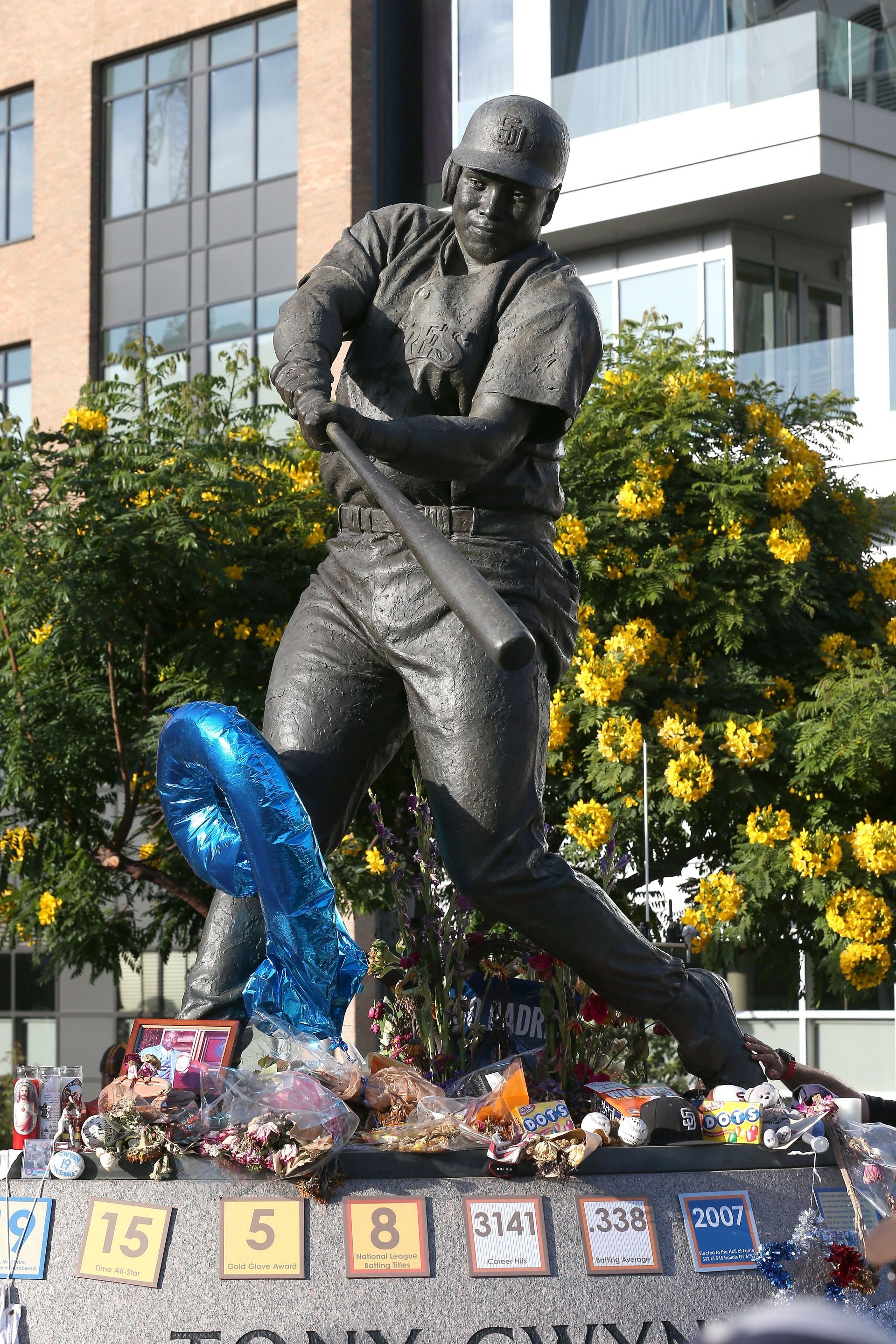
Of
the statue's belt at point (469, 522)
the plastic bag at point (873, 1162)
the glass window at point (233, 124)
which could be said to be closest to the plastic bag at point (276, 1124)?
the plastic bag at point (873, 1162)

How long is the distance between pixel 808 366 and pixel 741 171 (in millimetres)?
2202

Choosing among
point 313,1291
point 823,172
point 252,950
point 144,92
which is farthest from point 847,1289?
point 144,92

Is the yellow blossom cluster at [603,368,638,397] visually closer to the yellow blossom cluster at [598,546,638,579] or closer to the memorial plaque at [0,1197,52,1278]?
the yellow blossom cluster at [598,546,638,579]

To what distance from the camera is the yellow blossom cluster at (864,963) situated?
9.62 metres

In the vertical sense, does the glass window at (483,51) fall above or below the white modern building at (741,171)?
above

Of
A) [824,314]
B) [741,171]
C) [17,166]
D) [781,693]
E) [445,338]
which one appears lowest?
[781,693]

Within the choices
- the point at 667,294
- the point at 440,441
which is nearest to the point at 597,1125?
the point at 440,441

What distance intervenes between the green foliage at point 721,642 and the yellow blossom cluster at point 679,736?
0.6 inches

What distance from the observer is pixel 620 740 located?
32.9ft

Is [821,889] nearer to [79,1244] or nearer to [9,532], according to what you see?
[9,532]

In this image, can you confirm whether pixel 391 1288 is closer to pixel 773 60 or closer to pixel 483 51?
pixel 773 60

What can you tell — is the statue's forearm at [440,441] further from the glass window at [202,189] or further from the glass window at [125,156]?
the glass window at [125,156]

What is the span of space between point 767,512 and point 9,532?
15.4 ft

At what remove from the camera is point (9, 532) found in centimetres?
1026
